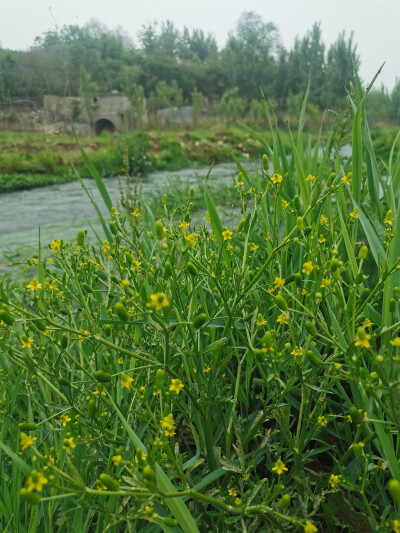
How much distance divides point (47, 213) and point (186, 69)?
29.6 m

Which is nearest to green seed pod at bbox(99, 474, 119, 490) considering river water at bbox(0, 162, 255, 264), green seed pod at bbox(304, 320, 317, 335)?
green seed pod at bbox(304, 320, 317, 335)

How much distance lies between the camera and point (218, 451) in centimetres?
86

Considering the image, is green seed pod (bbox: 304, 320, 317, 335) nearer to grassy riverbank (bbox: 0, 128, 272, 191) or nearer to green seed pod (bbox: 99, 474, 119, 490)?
green seed pod (bbox: 99, 474, 119, 490)

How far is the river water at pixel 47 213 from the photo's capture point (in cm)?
501

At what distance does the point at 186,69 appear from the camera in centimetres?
3306

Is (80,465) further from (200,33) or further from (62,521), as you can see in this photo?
(200,33)

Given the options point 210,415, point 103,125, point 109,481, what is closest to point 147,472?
point 109,481

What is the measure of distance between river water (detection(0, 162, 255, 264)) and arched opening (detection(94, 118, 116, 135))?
13313 mm

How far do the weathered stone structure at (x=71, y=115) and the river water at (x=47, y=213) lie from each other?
1.33m

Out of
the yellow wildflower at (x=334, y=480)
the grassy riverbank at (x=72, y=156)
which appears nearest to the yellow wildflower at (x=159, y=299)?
the yellow wildflower at (x=334, y=480)

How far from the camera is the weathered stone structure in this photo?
11.4 metres

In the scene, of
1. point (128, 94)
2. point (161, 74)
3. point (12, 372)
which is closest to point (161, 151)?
point (128, 94)

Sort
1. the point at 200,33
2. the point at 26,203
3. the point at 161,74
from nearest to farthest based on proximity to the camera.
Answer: the point at 26,203 < the point at 161,74 < the point at 200,33

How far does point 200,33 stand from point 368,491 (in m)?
47.8
